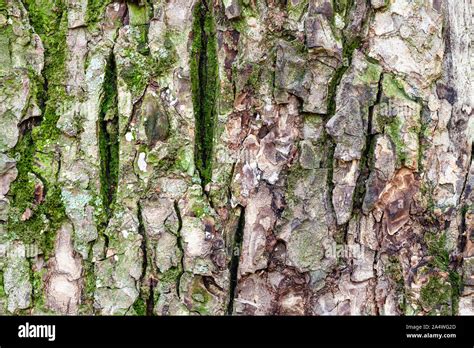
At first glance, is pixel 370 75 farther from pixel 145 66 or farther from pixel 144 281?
pixel 144 281

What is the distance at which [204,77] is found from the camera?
1826 millimetres

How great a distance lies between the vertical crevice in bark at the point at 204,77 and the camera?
5.93 ft

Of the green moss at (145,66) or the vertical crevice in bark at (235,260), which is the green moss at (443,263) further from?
the green moss at (145,66)

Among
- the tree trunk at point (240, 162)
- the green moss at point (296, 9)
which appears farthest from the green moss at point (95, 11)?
the green moss at point (296, 9)

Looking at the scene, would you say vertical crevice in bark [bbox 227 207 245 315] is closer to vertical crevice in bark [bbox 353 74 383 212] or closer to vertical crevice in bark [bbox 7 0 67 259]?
vertical crevice in bark [bbox 353 74 383 212]

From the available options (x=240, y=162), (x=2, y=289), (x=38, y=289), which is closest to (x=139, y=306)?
(x=38, y=289)

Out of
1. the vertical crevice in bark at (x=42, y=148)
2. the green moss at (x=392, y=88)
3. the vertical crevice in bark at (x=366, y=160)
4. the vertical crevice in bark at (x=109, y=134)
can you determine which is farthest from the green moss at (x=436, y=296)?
the vertical crevice in bark at (x=42, y=148)

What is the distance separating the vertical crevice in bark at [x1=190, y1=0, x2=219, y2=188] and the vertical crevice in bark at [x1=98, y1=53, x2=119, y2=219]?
0.25 meters

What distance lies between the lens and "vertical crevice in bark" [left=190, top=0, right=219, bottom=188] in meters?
1.81

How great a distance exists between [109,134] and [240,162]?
1.39 ft

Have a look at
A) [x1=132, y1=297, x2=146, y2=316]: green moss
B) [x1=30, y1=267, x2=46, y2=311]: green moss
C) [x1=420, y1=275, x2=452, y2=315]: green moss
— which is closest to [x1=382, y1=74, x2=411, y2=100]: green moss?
[x1=420, y1=275, x2=452, y2=315]: green moss

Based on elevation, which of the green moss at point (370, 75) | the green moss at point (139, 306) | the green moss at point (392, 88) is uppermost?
Answer: the green moss at point (370, 75)

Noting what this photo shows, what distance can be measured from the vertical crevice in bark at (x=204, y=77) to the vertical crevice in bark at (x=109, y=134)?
0.83 feet

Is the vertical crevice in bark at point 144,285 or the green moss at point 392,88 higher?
the green moss at point 392,88
